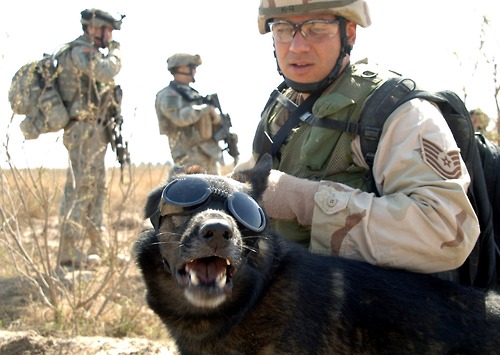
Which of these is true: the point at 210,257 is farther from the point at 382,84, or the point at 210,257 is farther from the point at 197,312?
the point at 382,84

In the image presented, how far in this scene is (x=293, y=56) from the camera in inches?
152

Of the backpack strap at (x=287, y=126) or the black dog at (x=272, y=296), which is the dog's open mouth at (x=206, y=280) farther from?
the backpack strap at (x=287, y=126)

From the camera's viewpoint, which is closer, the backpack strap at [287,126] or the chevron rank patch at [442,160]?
the chevron rank patch at [442,160]

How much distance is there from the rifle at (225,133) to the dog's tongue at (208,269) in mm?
8710

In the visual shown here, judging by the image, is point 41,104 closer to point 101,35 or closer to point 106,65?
point 106,65

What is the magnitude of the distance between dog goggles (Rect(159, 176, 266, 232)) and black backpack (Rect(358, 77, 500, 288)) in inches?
34.4

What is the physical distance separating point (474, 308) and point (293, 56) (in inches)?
65.6

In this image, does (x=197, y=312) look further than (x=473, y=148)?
No

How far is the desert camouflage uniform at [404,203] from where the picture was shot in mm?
3150

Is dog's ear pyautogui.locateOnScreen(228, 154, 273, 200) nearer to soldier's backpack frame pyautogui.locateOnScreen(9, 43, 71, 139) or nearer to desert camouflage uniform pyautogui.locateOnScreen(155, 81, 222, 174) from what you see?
soldier's backpack frame pyautogui.locateOnScreen(9, 43, 71, 139)

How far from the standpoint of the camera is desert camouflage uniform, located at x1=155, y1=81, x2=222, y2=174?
424 inches

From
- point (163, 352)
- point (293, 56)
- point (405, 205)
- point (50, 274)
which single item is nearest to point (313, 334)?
point (405, 205)

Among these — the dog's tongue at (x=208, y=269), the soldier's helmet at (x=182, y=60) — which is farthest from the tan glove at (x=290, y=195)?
the soldier's helmet at (x=182, y=60)

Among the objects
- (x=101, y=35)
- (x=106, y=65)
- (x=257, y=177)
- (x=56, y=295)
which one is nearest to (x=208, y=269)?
(x=257, y=177)
